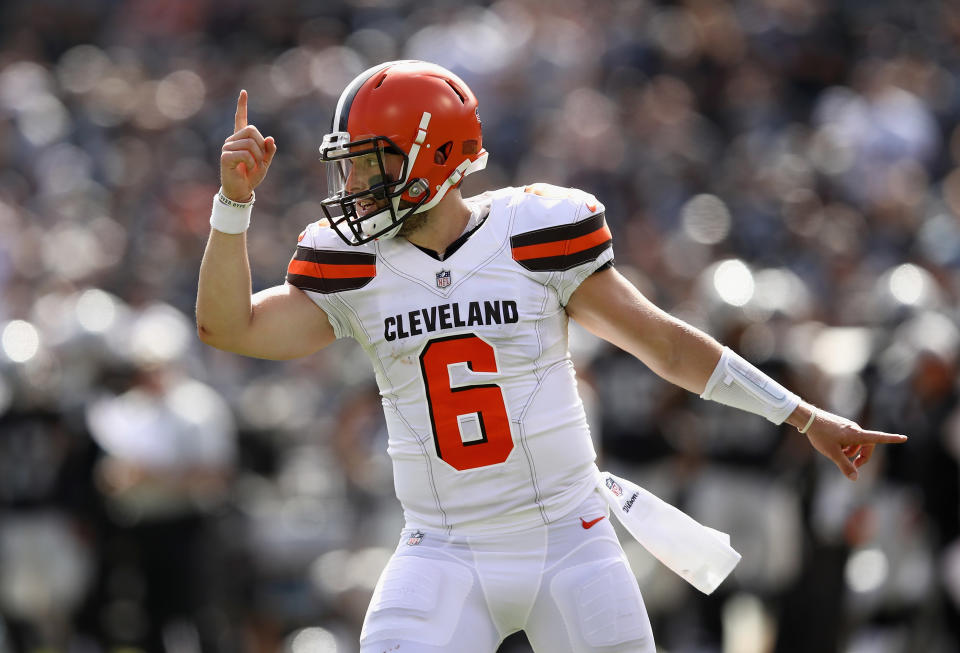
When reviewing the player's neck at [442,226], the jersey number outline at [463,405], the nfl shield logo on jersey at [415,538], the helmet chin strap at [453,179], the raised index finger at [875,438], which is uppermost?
the helmet chin strap at [453,179]

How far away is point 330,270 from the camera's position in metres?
3.77

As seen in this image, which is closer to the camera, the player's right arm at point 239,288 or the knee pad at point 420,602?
the knee pad at point 420,602

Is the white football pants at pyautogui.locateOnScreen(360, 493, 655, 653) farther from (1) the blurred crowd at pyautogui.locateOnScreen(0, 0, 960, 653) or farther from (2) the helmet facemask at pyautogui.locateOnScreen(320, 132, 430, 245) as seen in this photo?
(1) the blurred crowd at pyautogui.locateOnScreen(0, 0, 960, 653)

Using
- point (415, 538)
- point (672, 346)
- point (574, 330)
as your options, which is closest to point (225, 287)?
point (415, 538)

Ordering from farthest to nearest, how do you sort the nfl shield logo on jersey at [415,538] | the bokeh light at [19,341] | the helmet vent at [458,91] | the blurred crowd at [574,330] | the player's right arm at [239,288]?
the bokeh light at [19,341] → the blurred crowd at [574,330] → the helmet vent at [458,91] → the nfl shield logo on jersey at [415,538] → the player's right arm at [239,288]

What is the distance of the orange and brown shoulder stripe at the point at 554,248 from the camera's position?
372cm

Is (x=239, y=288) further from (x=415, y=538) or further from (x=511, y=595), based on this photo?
(x=511, y=595)

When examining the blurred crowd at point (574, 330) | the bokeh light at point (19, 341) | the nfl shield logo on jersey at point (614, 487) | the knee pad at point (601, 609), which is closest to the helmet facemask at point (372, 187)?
the nfl shield logo on jersey at point (614, 487)

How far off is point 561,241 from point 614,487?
27.8 inches

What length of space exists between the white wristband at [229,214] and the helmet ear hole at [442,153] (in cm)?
49

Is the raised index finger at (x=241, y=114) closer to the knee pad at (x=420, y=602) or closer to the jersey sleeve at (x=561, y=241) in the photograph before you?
the jersey sleeve at (x=561, y=241)

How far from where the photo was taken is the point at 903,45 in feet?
36.8

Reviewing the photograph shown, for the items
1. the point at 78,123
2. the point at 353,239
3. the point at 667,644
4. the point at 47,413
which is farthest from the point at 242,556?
the point at 78,123

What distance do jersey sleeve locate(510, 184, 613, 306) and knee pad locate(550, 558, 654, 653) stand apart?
0.72 metres
